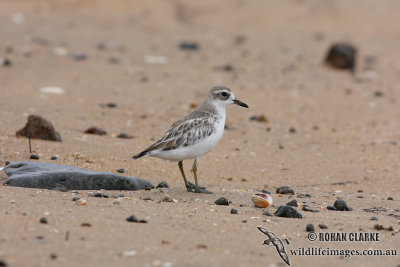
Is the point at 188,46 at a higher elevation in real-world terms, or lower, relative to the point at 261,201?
higher

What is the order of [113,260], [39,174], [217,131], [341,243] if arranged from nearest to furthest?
1. [113,260]
2. [341,243]
3. [39,174]
4. [217,131]

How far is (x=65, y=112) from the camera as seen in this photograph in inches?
423

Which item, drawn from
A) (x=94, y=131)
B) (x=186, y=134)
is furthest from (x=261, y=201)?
(x=94, y=131)

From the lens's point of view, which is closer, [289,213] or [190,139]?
[289,213]

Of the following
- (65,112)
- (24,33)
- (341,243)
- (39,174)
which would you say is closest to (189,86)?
(65,112)

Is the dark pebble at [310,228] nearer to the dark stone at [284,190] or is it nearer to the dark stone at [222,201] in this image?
the dark stone at [222,201]

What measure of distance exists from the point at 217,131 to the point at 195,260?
2670mm

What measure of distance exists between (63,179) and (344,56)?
32.4 ft

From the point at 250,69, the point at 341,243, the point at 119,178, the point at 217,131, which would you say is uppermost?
the point at 250,69

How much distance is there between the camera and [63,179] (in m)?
6.53

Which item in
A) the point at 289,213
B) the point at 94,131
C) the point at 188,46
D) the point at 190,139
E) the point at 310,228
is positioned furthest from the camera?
the point at 188,46

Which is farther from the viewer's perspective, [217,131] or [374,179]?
[374,179]

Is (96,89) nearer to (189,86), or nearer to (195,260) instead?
(189,86)

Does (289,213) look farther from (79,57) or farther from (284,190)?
(79,57)
